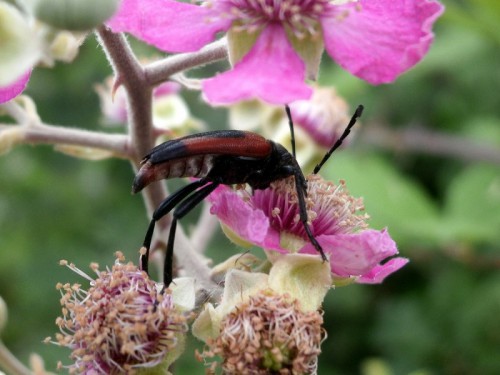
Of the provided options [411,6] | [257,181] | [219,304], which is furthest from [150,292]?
[411,6]

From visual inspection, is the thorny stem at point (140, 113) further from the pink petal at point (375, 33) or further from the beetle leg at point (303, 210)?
the pink petal at point (375, 33)

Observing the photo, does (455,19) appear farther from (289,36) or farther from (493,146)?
(289,36)

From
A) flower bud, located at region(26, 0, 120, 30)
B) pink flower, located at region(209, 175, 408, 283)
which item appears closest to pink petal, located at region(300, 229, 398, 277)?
pink flower, located at region(209, 175, 408, 283)

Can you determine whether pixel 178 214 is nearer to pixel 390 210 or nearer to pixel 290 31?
pixel 290 31

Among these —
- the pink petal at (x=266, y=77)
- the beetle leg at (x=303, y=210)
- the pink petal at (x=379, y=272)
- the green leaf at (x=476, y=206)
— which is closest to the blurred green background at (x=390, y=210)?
the green leaf at (x=476, y=206)

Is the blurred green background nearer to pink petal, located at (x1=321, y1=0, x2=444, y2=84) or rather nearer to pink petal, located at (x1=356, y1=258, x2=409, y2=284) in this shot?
Result: pink petal, located at (x1=356, y1=258, x2=409, y2=284)
